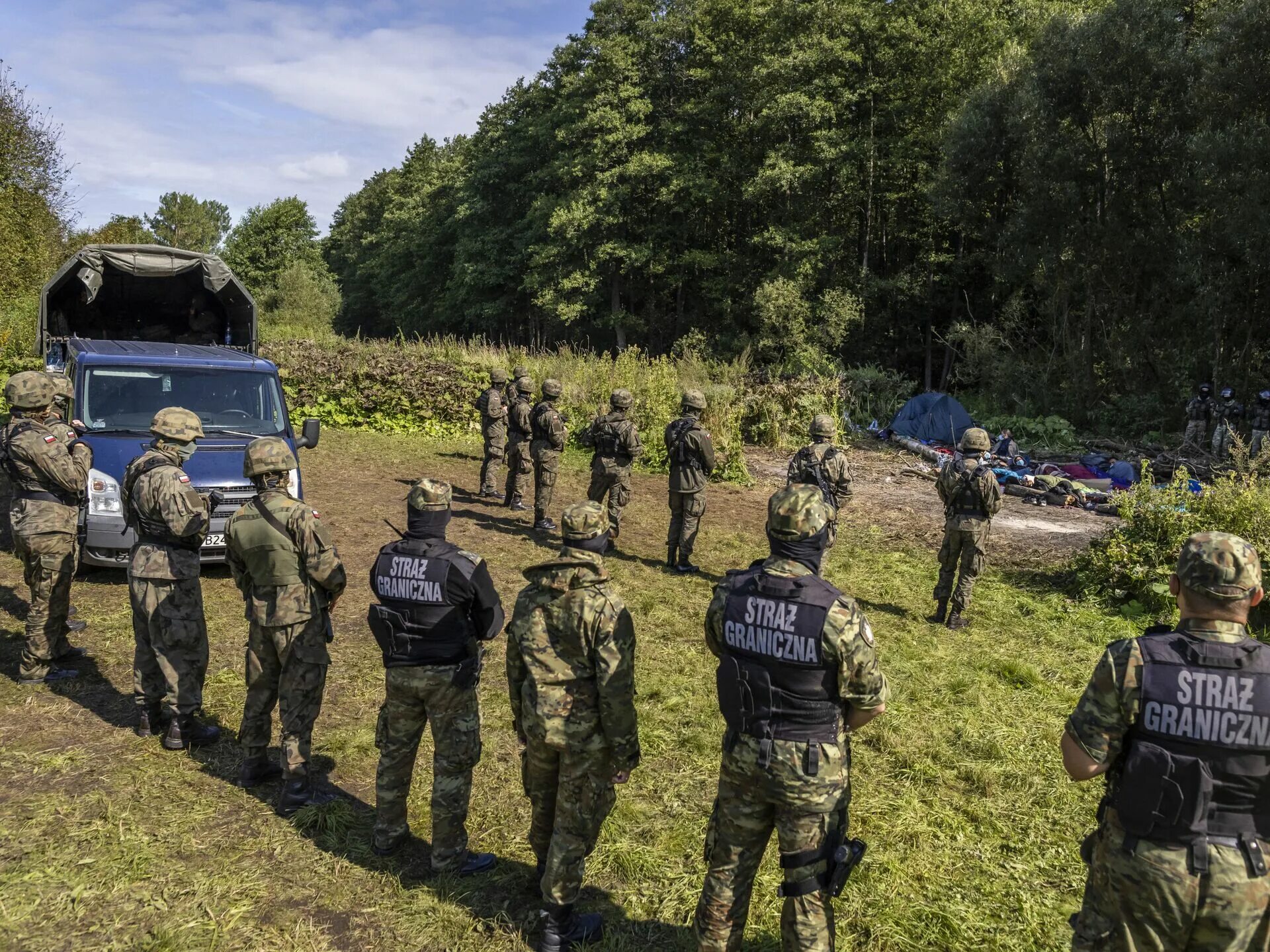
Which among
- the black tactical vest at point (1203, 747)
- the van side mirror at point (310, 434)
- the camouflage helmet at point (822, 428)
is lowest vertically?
the black tactical vest at point (1203, 747)

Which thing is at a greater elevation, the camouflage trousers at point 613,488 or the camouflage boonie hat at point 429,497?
the camouflage boonie hat at point 429,497

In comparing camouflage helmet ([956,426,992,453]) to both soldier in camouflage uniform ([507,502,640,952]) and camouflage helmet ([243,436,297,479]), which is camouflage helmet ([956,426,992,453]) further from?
camouflage helmet ([243,436,297,479])

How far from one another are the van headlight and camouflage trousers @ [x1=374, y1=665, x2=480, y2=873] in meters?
4.98

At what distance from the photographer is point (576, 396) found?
18.0 metres

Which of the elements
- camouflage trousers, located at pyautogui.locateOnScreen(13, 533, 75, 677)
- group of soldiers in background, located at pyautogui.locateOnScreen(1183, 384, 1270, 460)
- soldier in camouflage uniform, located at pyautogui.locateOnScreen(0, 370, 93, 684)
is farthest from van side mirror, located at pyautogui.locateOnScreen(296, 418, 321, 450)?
group of soldiers in background, located at pyautogui.locateOnScreen(1183, 384, 1270, 460)

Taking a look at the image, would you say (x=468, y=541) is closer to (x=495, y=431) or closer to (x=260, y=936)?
(x=495, y=431)

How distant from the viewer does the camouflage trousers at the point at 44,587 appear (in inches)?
232

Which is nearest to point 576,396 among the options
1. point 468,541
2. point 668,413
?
point 668,413

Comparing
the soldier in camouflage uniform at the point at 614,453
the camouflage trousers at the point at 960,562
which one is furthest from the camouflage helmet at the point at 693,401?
the camouflage trousers at the point at 960,562

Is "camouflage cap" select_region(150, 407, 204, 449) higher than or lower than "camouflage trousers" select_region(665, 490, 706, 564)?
higher

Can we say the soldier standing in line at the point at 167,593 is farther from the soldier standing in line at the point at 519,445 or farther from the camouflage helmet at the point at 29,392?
the soldier standing in line at the point at 519,445

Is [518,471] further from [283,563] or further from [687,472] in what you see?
[283,563]

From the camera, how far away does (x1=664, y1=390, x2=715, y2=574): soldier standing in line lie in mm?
9250

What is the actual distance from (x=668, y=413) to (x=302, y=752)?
12.9 m
